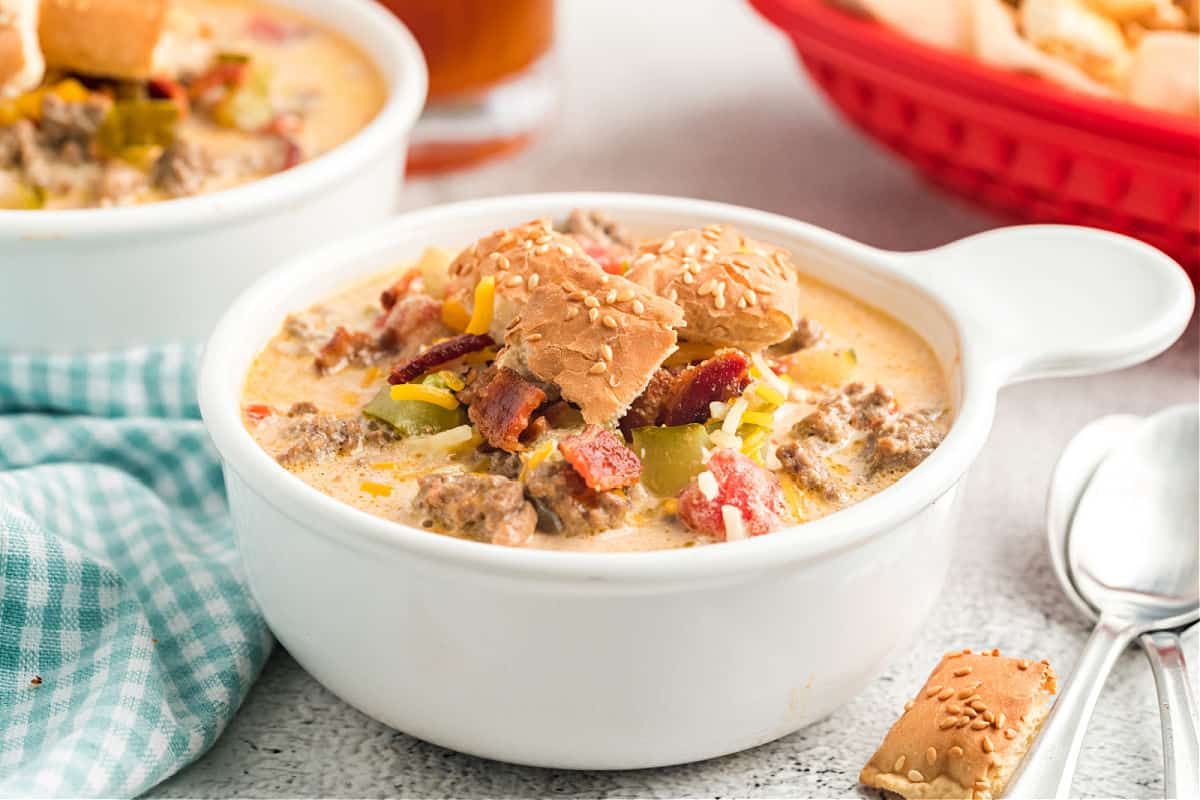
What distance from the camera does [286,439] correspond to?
2.21 metres

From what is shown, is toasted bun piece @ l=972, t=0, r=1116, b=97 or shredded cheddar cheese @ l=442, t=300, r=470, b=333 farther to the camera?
toasted bun piece @ l=972, t=0, r=1116, b=97

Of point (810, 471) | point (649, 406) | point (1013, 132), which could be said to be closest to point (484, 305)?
point (649, 406)

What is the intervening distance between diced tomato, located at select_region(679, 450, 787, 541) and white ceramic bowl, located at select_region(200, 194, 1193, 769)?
118mm

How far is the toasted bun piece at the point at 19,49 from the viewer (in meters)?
2.96

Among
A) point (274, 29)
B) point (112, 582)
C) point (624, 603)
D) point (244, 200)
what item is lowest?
point (112, 582)

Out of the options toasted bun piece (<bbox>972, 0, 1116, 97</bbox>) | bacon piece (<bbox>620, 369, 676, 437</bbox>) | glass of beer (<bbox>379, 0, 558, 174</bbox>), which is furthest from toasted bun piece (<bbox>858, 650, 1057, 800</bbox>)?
glass of beer (<bbox>379, 0, 558, 174</bbox>)

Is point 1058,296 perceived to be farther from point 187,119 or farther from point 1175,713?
point 187,119

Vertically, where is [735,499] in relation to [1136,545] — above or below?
above

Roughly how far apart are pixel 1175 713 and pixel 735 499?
29.0 inches

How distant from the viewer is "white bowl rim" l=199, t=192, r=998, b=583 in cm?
178

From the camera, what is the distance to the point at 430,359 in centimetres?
223

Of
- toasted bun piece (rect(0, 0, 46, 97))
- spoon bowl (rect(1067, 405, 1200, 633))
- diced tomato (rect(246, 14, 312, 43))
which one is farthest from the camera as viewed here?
diced tomato (rect(246, 14, 312, 43))

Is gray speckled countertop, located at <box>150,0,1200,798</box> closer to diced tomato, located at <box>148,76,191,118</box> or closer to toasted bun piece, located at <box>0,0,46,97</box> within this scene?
diced tomato, located at <box>148,76,191,118</box>

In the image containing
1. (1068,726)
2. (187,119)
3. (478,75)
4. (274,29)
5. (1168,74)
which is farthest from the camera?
(478,75)
